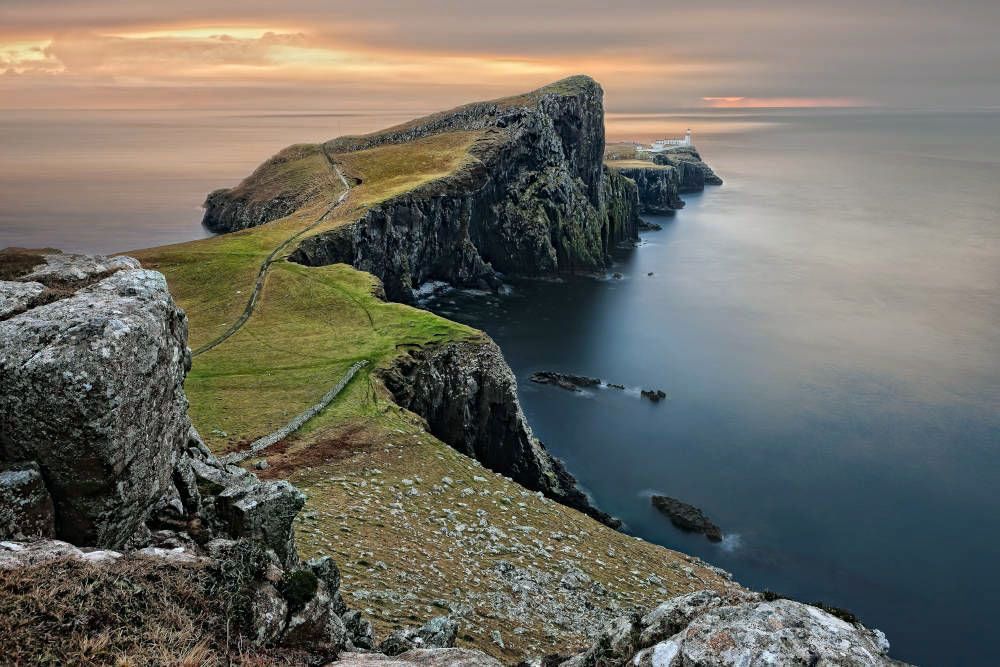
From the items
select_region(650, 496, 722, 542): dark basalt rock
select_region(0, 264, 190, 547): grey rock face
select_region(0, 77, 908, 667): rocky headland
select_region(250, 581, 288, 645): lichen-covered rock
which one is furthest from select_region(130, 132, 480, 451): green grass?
select_region(250, 581, 288, 645): lichen-covered rock

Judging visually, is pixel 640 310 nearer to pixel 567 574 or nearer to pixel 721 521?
pixel 721 521

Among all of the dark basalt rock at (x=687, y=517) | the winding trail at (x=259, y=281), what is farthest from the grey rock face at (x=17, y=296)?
the dark basalt rock at (x=687, y=517)

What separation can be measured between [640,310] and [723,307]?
17.9 meters

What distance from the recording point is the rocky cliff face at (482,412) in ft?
215

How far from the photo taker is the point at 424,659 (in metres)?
16.2

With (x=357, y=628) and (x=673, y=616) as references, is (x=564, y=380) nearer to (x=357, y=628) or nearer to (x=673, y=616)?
(x=357, y=628)

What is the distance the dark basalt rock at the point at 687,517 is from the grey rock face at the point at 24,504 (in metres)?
59.7

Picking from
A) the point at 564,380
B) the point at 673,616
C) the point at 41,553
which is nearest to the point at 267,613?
the point at 41,553

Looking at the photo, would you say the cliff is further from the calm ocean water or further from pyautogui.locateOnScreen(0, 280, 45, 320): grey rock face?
pyautogui.locateOnScreen(0, 280, 45, 320): grey rock face

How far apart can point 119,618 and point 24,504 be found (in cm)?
425

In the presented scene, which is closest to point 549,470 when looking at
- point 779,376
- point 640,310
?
point 779,376

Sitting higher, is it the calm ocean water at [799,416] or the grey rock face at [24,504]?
the grey rock face at [24,504]

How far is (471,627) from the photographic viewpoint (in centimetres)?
2923

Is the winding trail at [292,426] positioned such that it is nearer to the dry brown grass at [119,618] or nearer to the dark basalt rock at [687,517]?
the dry brown grass at [119,618]
